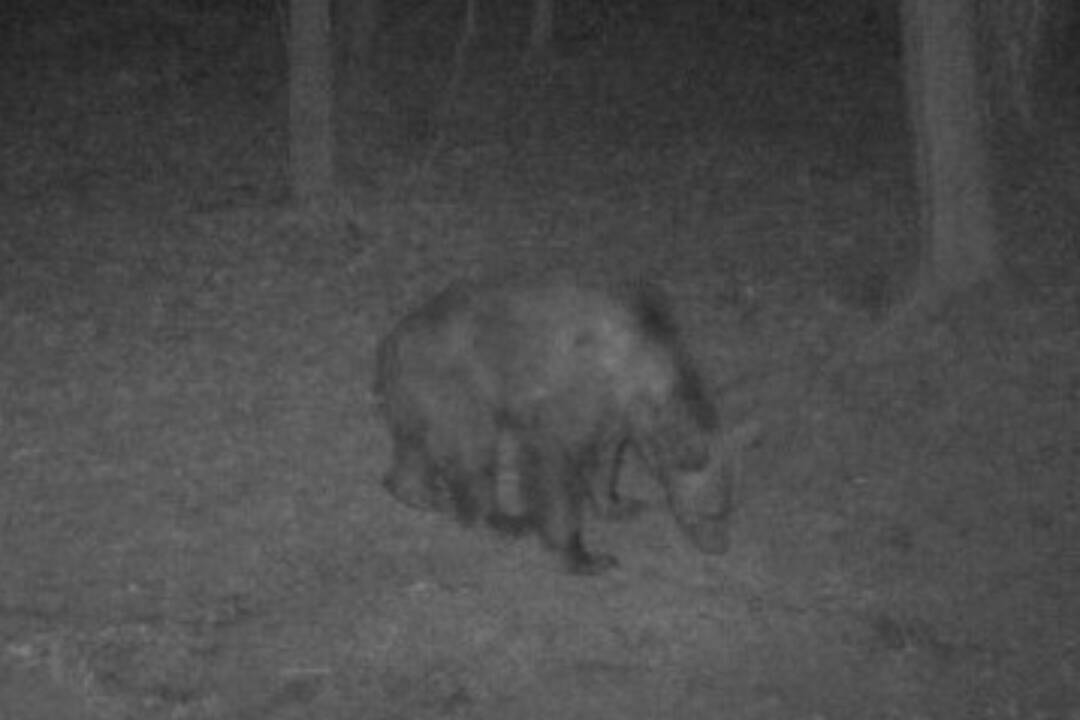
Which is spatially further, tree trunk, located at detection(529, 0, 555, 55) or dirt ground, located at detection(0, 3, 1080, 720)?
tree trunk, located at detection(529, 0, 555, 55)

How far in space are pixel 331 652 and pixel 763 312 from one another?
519cm

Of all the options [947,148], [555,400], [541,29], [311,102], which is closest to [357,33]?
[541,29]

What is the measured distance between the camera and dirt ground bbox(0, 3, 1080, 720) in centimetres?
686

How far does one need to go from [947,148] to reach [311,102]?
5801mm

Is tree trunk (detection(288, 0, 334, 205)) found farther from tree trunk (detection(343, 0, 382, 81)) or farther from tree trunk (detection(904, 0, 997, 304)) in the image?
tree trunk (detection(343, 0, 382, 81))

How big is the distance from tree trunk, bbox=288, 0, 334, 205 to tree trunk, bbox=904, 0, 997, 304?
5.40 meters

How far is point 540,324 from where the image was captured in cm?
779

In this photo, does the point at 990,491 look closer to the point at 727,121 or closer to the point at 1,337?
the point at 1,337

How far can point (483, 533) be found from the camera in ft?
26.7

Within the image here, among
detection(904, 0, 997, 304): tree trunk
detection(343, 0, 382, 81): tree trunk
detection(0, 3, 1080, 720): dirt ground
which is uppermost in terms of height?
detection(343, 0, 382, 81): tree trunk

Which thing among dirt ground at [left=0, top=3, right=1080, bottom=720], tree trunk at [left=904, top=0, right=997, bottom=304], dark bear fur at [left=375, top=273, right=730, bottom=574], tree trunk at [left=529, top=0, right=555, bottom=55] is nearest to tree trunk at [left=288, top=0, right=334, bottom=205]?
dirt ground at [left=0, top=3, right=1080, bottom=720]

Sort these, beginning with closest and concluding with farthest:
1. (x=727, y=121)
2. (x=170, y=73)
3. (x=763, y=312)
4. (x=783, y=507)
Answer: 1. (x=783, y=507)
2. (x=763, y=312)
3. (x=727, y=121)
4. (x=170, y=73)

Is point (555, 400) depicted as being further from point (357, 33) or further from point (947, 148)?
point (357, 33)

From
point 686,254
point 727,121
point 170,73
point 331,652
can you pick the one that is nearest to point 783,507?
point 331,652
